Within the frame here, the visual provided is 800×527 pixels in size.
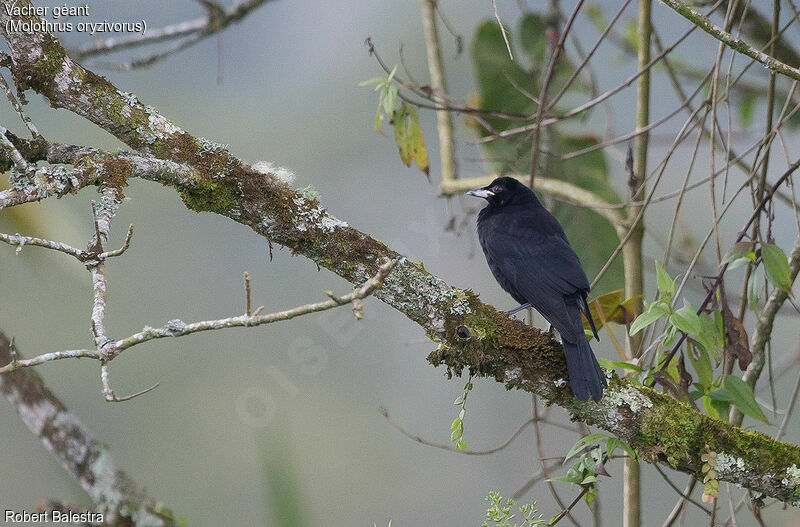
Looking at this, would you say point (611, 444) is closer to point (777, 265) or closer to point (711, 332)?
point (711, 332)

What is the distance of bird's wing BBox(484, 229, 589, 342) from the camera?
2.03 meters

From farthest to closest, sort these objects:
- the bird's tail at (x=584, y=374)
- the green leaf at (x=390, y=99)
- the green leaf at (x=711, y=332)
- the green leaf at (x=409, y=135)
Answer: the green leaf at (x=409, y=135)
the green leaf at (x=390, y=99)
the green leaf at (x=711, y=332)
the bird's tail at (x=584, y=374)

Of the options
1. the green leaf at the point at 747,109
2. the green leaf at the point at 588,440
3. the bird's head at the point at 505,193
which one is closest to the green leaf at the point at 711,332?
the green leaf at the point at 588,440

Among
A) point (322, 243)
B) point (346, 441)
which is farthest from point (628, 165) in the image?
point (346, 441)

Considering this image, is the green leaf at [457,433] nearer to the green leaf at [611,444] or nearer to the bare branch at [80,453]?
the green leaf at [611,444]

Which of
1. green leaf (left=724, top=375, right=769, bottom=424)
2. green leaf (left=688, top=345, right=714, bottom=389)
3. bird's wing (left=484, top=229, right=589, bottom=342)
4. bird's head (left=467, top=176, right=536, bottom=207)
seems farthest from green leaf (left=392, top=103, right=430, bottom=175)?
green leaf (left=724, top=375, right=769, bottom=424)

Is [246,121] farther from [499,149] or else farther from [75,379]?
[499,149]

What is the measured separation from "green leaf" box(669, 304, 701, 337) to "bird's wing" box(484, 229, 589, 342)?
22 cm

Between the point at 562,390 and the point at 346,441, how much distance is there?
16.1 ft

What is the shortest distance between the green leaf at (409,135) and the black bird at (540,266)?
24 cm

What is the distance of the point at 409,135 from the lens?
103 inches

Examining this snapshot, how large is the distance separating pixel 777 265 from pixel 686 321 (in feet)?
1.13

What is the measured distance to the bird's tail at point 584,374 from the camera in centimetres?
167

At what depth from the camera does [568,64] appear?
12.3ft
